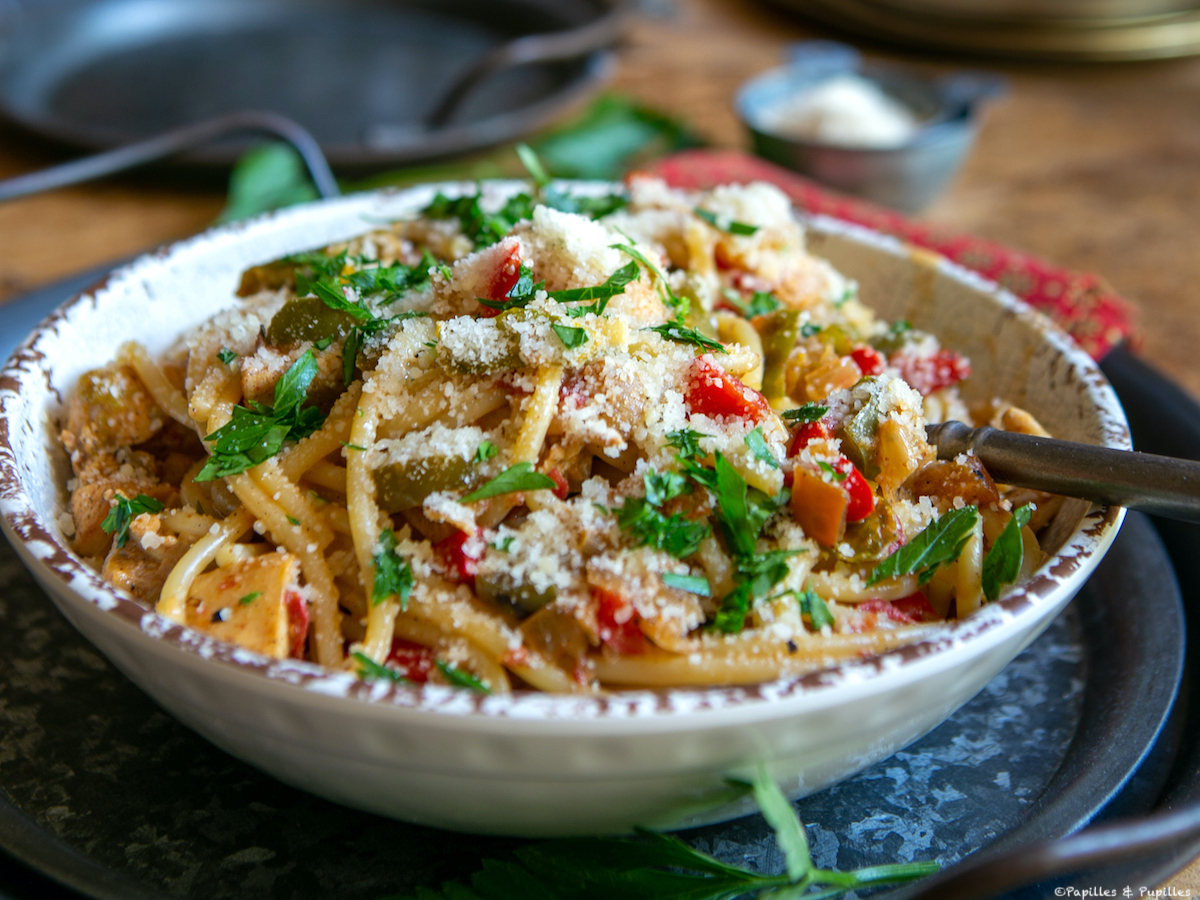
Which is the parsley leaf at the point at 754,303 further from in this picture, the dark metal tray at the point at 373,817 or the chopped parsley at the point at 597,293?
the dark metal tray at the point at 373,817

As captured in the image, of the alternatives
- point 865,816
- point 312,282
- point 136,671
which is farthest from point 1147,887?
point 312,282

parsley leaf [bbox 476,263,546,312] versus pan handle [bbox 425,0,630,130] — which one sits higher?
pan handle [bbox 425,0,630,130]

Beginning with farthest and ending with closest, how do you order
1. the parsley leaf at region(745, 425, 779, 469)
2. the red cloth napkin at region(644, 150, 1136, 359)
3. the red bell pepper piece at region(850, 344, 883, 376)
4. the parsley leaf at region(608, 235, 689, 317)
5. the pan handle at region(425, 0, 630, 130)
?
the pan handle at region(425, 0, 630, 130) → the red cloth napkin at region(644, 150, 1136, 359) → the red bell pepper piece at region(850, 344, 883, 376) → the parsley leaf at region(608, 235, 689, 317) → the parsley leaf at region(745, 425, 779, 469)

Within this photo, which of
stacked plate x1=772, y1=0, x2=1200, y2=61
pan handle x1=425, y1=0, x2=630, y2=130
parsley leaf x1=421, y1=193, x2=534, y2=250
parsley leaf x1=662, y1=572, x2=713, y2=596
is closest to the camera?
parsley leaf x1=662, y1=572, x2=713, y2=596

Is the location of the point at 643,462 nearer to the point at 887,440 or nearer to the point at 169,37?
the point at 887,440

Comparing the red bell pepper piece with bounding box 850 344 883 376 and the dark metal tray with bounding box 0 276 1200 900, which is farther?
the red bell pepper piece with bounding box 850 344 883 376

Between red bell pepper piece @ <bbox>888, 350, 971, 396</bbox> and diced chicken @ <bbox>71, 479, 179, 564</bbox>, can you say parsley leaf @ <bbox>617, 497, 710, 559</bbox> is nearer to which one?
red bell pepper piece @ <bbox>888, 350, 971, 396</bbox>

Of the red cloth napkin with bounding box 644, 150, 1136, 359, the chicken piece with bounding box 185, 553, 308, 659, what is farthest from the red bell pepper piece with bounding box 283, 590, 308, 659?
the red cloth napkin with bounding box 644, 150, 1136, 359
